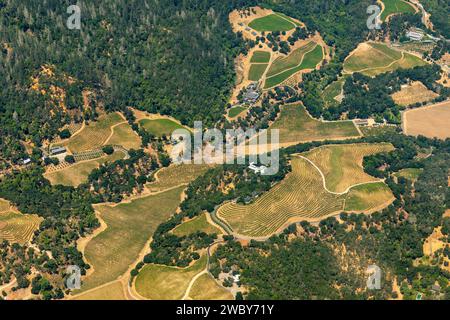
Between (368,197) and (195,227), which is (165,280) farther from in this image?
(368,197)

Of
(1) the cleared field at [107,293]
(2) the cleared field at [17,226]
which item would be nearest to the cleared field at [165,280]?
(1) the cleared field at [107,293]

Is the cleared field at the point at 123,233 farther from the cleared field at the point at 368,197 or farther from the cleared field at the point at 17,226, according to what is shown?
the cleared field at the point at 368,197

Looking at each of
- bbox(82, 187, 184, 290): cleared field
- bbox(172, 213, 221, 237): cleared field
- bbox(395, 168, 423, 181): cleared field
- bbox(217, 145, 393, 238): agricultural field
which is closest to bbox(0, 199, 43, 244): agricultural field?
bbox(82, 187, 184, 290): cleared field

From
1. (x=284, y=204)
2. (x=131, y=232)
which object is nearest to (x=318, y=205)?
(x=284, y=204)

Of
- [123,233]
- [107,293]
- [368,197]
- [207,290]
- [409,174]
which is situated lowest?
[123,233]

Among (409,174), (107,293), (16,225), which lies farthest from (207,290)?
(409,174)

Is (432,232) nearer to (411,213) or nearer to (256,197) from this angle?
(411,213)

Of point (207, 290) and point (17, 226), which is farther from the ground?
point (207, 290)
